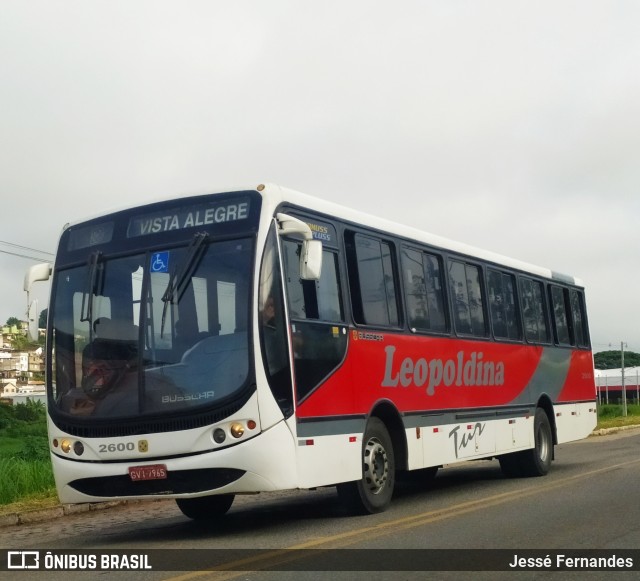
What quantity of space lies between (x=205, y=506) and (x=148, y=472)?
8.00ft

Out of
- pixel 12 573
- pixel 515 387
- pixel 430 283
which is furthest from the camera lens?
pixel 515 387

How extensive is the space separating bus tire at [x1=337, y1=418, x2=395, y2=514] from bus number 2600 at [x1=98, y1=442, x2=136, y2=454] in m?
2.34

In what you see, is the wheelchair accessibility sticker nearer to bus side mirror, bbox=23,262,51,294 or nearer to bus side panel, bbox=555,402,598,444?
bus side mirror, bbox=23,262,51,294

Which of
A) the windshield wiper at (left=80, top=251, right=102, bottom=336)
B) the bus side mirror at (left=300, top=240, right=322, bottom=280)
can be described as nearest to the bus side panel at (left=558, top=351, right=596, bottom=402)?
the bus side mirror at (left=300, top=240, right=322, bottom=280)

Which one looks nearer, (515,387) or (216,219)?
(216,219)

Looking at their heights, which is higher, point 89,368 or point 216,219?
point 216,219

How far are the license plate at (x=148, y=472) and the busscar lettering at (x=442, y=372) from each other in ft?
9.85

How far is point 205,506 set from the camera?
12.3 metres

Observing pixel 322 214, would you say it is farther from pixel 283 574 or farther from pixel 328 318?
pixel 283 574

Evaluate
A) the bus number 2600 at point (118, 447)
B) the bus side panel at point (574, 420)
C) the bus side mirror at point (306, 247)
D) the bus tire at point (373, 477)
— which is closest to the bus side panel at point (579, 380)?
the bus side panel at point (574, 420)

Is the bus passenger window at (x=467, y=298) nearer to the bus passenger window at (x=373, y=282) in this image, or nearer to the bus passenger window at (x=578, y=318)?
the bus passenger window at (x=373, y=282)

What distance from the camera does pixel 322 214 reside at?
37.7 feet

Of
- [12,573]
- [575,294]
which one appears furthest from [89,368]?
[575,294]

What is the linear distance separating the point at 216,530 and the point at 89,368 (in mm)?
2083
